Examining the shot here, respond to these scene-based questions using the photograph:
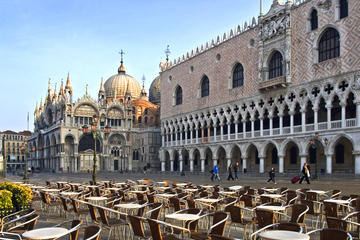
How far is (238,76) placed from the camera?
3856 cm

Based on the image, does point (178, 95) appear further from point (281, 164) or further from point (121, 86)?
point (121, 86)

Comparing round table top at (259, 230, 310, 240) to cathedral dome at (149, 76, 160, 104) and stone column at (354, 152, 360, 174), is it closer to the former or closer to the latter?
stone column at (354, 152, 360, 174)

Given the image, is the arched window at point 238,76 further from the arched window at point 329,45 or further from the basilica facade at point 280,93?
the arched window at point 329,45

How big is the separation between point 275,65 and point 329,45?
586cm

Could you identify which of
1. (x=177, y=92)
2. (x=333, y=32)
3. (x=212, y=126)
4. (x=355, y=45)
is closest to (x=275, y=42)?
(x=333, y=32)

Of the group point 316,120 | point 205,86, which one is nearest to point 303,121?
point 316,120

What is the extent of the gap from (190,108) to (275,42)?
15.1 m

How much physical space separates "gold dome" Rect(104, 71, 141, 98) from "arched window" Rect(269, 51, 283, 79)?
39188mm

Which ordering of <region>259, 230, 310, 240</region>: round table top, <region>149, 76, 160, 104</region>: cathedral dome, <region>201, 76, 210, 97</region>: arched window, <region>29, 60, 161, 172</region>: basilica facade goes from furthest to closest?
<region>149, 76, 160, 104</region>: cathedral dome < <region>29, 60, 161, 172</region>: basilica facade < <region>201, 76, 210, 97</region>: arched window < <region>259, 230, 310, 240</region>: round table top

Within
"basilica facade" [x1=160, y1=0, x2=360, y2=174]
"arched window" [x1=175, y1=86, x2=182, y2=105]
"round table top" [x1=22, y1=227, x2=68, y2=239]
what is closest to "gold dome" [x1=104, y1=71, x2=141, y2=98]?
"arched window" [x1=175, y1=86, x2=182, y2=105]

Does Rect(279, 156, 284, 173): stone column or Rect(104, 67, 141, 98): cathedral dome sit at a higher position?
Rect(104, 67, 141, 98): cathedral dome

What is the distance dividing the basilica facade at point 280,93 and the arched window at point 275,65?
0.09 meters

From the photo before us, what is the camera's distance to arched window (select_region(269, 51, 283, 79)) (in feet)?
110

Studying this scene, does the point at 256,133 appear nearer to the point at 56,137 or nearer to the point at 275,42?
the point at 275,42
